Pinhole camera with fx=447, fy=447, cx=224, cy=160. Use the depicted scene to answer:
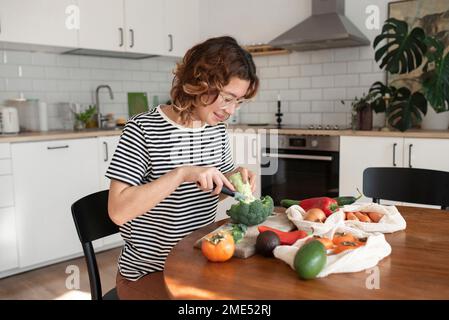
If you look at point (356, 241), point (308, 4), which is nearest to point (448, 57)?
point (308, 4)

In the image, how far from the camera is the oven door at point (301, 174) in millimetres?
3697

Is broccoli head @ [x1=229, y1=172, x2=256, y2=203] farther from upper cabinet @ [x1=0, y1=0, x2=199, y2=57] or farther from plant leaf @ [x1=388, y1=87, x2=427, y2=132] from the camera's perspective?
upper cabinet @ [x1=0, y1=0, x2=199, y2=57]

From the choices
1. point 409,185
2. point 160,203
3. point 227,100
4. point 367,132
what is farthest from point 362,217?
point 367,132

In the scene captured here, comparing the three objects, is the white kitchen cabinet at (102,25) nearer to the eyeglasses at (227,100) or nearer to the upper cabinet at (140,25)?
the upper cabinet at (140,25)

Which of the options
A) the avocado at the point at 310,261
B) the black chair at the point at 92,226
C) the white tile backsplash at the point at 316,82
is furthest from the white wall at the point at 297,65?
the avocado at the point at 310,261

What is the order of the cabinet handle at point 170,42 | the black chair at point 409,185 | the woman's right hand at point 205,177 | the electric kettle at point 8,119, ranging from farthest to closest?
the cabinet handle at point 170,42 → the electric kettle at point 8,119 → the black chair at point 409,185 → the woman's right hand at point 205,177

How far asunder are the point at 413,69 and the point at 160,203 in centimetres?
253

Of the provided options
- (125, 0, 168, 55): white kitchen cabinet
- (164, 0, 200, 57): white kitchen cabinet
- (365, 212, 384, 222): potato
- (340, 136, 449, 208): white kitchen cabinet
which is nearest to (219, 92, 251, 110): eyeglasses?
(365, 212, 384, 222): potato

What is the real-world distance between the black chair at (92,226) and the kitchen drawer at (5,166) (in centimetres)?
171

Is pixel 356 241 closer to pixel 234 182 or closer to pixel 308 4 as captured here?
pixel 234 182

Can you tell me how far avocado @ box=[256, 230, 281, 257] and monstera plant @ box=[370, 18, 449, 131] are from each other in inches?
97.0

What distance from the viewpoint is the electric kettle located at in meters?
3.39

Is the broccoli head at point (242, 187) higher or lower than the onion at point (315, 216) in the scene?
higher

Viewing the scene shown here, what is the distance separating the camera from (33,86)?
3783 mm
